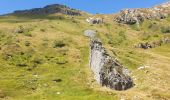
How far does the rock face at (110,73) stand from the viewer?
113312 millimetres

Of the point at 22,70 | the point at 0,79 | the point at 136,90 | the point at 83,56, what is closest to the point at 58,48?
the point at 83,56

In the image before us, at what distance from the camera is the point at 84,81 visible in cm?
12388

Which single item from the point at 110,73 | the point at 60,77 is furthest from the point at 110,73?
the point at 60,77

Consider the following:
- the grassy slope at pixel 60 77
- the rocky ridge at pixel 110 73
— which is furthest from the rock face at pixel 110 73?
the grassy slope at pixel 60 77

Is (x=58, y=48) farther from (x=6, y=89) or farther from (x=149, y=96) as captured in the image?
(x=149, y=96)

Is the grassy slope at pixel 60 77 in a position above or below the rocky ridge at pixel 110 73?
below

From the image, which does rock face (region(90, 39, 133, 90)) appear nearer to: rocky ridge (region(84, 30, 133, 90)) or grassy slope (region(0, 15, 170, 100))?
rocky ridge (region(84, 30, 133, 90))

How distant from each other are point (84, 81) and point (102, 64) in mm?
8474

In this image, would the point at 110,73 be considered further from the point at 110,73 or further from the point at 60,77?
the point at 60,77

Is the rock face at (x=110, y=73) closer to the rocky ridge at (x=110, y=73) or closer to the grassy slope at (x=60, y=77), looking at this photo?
the rocky ridge at (x=110, y=73)

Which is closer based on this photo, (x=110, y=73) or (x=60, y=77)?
(x=110, y=73)

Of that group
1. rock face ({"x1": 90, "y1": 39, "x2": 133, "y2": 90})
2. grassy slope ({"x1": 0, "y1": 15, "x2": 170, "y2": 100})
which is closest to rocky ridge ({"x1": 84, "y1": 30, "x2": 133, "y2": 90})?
rock face ({"x1": 90, "y1": 39, "x2": 133, "y2": 90})

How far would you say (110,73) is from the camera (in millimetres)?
117125

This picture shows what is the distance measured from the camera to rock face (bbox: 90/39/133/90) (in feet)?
372
